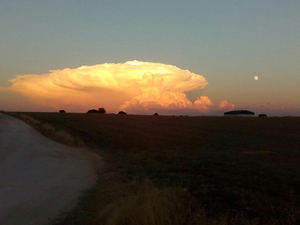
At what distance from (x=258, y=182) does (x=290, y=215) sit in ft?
14.8

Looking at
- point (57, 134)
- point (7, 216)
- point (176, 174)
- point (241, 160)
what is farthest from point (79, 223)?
point (57, 134)

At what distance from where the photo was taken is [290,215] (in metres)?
7.26

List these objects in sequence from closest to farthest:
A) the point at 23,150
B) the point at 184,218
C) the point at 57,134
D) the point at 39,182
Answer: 1. the point at 184,218
2. the point at 39,182
3. the point at 23,150
4. the point at 57,134

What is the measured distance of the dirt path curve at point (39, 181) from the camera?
25.3ft

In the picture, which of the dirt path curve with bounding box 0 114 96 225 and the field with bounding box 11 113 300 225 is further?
the dirt path curve with bounding box 0 114 96 225

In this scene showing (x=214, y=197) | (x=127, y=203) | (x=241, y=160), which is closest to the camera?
(x=127, y=203)

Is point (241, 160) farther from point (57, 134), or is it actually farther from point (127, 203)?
point (57, 134)

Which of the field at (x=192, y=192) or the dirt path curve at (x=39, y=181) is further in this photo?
the dirt path curve at (x=39, y=181)

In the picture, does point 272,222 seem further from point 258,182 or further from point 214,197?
point 258,182

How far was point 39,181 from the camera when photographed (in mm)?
11484

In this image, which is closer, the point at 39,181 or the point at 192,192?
the point at 192,192

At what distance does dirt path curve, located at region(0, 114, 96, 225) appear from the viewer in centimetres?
770

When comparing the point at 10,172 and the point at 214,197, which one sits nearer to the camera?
the point at 214,197

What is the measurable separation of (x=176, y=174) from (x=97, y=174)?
11.3 feet
